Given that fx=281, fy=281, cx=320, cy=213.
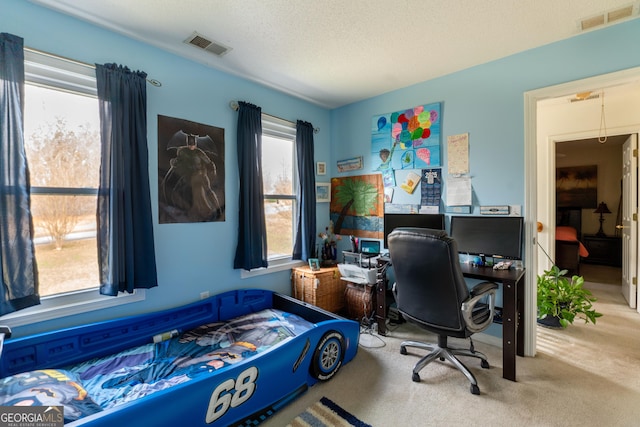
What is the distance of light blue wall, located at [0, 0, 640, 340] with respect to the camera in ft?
6.58

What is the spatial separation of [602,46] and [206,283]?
3.82m

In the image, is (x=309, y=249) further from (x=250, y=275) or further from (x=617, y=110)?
(x=617, y=110)

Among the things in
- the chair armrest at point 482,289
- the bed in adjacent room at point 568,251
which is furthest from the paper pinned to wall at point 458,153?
the bed in adjacent room at point 568,251

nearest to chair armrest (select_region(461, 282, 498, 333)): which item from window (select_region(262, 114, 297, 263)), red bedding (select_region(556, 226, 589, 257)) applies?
window (select_region(262, 114, 297, 263))

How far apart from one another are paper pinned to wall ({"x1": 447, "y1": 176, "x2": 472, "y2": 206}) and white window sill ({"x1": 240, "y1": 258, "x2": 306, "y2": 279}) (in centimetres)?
184

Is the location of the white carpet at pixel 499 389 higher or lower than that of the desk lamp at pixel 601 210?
lower

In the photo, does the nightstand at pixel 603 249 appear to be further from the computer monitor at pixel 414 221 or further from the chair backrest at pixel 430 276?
the chair backrest at pixel 430 276

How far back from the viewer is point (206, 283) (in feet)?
8.71

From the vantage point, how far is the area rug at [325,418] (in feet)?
5.42

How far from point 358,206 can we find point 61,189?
9.37ft

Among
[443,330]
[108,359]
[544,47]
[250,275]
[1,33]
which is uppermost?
[544,47]

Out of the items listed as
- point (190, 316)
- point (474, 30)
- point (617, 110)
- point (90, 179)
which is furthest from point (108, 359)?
point (617, 110)

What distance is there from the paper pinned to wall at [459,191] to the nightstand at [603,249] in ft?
16.7

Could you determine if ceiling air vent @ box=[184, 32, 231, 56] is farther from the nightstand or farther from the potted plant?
the nightstand
